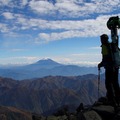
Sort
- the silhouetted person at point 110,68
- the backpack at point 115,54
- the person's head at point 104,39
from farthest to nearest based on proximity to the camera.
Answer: the person's head at point 104,39, the silhouetted person at point 110,68, the backpack at point 115,54

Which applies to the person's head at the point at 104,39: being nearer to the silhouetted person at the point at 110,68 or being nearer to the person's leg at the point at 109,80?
the silhouetted person at the point at 110,68

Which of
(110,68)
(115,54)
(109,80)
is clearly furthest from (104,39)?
(109,80)

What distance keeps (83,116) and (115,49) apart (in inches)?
180

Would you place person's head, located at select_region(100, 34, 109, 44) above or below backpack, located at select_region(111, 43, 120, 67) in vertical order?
above

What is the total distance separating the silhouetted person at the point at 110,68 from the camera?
16.9 m

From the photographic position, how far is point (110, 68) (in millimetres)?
16984

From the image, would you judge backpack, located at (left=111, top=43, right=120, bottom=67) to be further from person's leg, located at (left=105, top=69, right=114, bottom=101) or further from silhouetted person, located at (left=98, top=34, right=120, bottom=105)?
person's leg, located at (left=105, top=69, right=114, bottom=101)

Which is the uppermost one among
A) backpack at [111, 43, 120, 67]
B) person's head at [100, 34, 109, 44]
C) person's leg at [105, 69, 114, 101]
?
person's head at [100, 34, 109, 44]

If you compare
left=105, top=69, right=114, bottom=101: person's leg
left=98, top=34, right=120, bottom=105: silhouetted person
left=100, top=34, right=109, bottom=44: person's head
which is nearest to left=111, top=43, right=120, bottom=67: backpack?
left=98, top=34, right=120, bottom=105: silhouetted person

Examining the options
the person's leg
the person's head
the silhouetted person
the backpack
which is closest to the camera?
the backpack

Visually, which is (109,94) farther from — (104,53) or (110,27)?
(110,27)

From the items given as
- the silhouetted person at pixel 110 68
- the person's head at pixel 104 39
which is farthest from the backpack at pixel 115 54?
the person's head at pixel 104 39

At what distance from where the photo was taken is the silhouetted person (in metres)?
16.9

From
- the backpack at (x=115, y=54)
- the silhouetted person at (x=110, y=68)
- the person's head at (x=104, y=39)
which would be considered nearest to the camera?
the backpack at (x=115, y=54)
